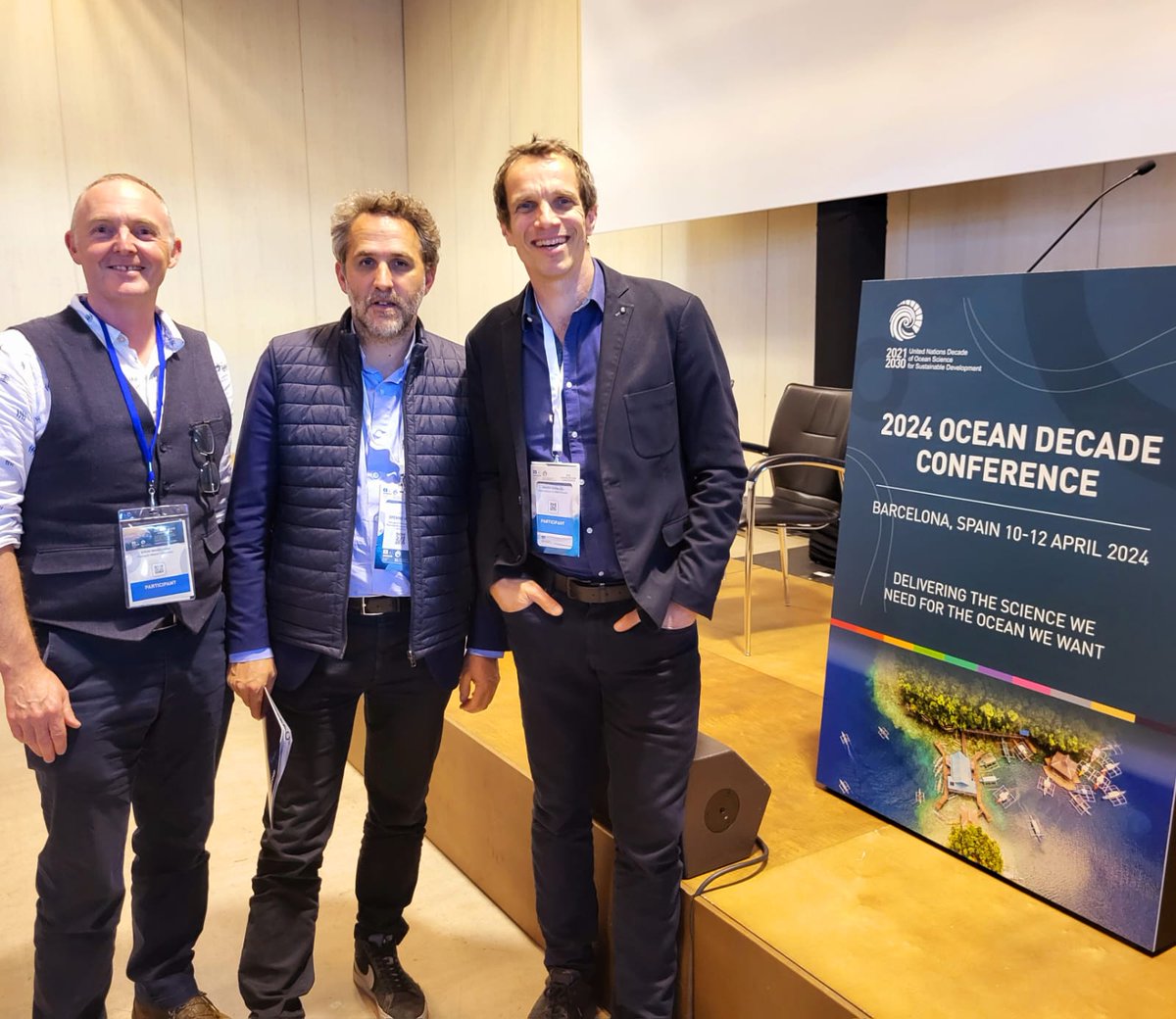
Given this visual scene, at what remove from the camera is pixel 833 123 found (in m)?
3.45

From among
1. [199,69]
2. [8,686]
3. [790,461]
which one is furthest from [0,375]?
[199,69]

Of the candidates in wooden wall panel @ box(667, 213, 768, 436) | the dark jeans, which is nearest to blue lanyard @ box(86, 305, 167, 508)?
the dark jeans

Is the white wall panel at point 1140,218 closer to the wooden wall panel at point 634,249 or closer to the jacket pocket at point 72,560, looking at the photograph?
the wooden wall panel at point 634,249

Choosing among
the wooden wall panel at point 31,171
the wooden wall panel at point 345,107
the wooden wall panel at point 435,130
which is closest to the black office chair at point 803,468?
the wooden wall panel at point 435,130

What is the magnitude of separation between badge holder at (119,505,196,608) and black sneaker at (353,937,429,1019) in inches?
34.9

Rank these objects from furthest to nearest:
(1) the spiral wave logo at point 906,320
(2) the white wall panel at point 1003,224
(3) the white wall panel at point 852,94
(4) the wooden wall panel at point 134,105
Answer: (4) the wooden wall panel at point 134,105 < (2) the white wall panel at point 1003,224 < (3) the white wall panel at point 852,94 < (1) the spiral wave logo at point 906,320

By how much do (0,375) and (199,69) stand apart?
5.51 m

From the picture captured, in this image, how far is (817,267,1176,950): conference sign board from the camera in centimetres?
154

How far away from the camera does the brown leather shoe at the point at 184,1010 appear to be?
5.86 feet

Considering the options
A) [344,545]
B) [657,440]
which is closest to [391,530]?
[344,545]

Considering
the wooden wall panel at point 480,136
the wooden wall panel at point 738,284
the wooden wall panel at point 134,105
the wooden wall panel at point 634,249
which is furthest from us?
the wooden wall panel at point 480,136

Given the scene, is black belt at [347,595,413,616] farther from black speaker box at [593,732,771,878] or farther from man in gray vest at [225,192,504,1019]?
black speaker box at [593,732,771,878]

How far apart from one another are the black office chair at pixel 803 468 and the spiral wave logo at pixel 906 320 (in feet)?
4.39

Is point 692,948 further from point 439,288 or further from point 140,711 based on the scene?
point 439,288
